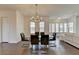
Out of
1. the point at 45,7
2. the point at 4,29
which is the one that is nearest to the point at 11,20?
the point at 4,29

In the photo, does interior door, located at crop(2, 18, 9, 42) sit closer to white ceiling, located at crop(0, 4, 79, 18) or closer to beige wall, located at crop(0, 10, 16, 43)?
beige wall, located at crop(0, 10, 16, 43)

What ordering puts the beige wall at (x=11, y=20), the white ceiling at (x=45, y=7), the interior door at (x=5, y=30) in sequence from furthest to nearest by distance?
the interior door at (x=5, y=30) < the beige wall at (x=11, y=20) < the white ceiling at (x=45, y=7)

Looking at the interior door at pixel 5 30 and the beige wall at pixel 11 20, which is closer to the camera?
the beige wall at pixel 11 20

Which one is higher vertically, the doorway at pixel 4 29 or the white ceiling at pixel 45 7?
the white ceiling at pixel 45 7

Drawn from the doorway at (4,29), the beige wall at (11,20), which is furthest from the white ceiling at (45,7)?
the doorway at (4,29)

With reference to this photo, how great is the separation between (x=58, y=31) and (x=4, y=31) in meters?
9.75

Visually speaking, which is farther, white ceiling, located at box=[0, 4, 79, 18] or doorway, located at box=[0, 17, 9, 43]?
doorway, located at box=[0, 17, 9, 43]

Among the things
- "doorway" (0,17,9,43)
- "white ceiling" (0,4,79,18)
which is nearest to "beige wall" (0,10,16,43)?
"doorway" (0,17,9,43)

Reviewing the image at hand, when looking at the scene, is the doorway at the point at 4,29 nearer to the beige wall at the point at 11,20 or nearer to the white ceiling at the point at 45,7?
the beige wall at the point at 11,20

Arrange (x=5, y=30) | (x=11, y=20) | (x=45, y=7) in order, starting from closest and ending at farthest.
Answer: (x=45, y=7) → (x=11, y=20) → (x=5, y=30)

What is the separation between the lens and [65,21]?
18812 mm

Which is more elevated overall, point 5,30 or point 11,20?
point 11,20

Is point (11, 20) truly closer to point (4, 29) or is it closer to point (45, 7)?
point (4, 29)
